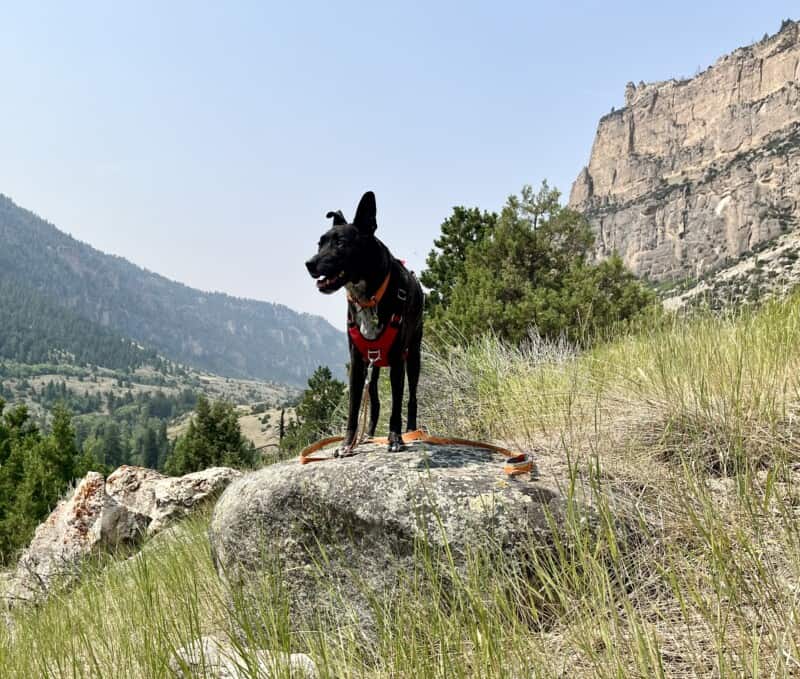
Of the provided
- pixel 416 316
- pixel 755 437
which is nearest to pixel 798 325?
pixel 755 437

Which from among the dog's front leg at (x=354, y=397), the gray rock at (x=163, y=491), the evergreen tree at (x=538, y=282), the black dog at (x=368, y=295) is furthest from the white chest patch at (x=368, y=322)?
the evergreen tree at (x=538, y=282)

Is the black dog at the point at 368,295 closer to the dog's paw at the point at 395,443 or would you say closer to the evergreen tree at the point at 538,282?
the dog's paw at the point at 395,443

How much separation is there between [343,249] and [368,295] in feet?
1.20

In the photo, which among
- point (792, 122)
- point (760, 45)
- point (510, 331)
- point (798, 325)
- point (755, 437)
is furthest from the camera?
point (760, 45)

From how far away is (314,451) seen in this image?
160 inches

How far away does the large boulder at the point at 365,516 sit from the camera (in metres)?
2.71

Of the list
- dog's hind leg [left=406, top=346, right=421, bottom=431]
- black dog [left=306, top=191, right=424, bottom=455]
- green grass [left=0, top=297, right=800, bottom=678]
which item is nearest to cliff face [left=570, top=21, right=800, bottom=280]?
green grass [left=0, top=297, right=800, bottom=678]

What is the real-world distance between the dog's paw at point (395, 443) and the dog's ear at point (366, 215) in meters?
1.31

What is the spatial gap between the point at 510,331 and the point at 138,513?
34.7 ft

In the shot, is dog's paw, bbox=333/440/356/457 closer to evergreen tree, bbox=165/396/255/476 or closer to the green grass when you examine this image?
the green grass

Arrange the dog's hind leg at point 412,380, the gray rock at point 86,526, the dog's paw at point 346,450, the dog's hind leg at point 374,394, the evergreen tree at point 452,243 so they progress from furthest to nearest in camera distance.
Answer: the evergreen tree at point 452,243
the gray rock at point 86,526
the dog's hind leg at point 412,380
the dog's hind leg at point 374,394
the dog's paw at point 346,450

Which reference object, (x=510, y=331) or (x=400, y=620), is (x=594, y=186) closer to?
(x=510, y=331)

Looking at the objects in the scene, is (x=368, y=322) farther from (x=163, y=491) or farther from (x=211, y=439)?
(x=211, y=439)

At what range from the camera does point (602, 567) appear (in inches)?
61.5
